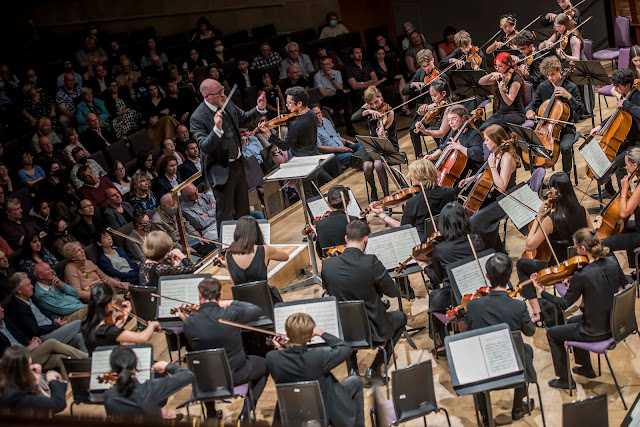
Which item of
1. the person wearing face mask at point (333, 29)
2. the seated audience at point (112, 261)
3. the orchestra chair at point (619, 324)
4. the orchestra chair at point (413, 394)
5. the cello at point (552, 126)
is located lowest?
the orchestra chair at point (413, 394)

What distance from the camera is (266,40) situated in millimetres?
10383

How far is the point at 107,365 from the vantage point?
3816 mm

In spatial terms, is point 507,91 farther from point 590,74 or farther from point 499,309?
point 499,309

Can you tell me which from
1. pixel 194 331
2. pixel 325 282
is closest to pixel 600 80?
pixel 325 282

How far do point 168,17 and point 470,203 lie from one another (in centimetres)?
633

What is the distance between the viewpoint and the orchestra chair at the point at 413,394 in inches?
141

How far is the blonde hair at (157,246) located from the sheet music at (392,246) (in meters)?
1.28

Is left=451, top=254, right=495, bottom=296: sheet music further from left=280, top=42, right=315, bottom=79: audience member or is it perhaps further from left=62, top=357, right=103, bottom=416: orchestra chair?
left=280, top=42, right=315, bottom=79: audience member

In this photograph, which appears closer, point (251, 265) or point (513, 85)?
point (251, 265)

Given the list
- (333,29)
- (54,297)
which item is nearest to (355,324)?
(54,297)

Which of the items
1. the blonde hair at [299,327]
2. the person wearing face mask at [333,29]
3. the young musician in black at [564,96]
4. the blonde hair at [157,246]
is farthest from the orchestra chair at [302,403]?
the person wearing face mask at [333,29]

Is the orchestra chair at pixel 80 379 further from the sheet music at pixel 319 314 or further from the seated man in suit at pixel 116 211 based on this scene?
the seated man in suit at pixel 116 211

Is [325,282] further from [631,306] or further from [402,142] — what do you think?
[402,142]

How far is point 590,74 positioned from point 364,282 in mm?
3818
